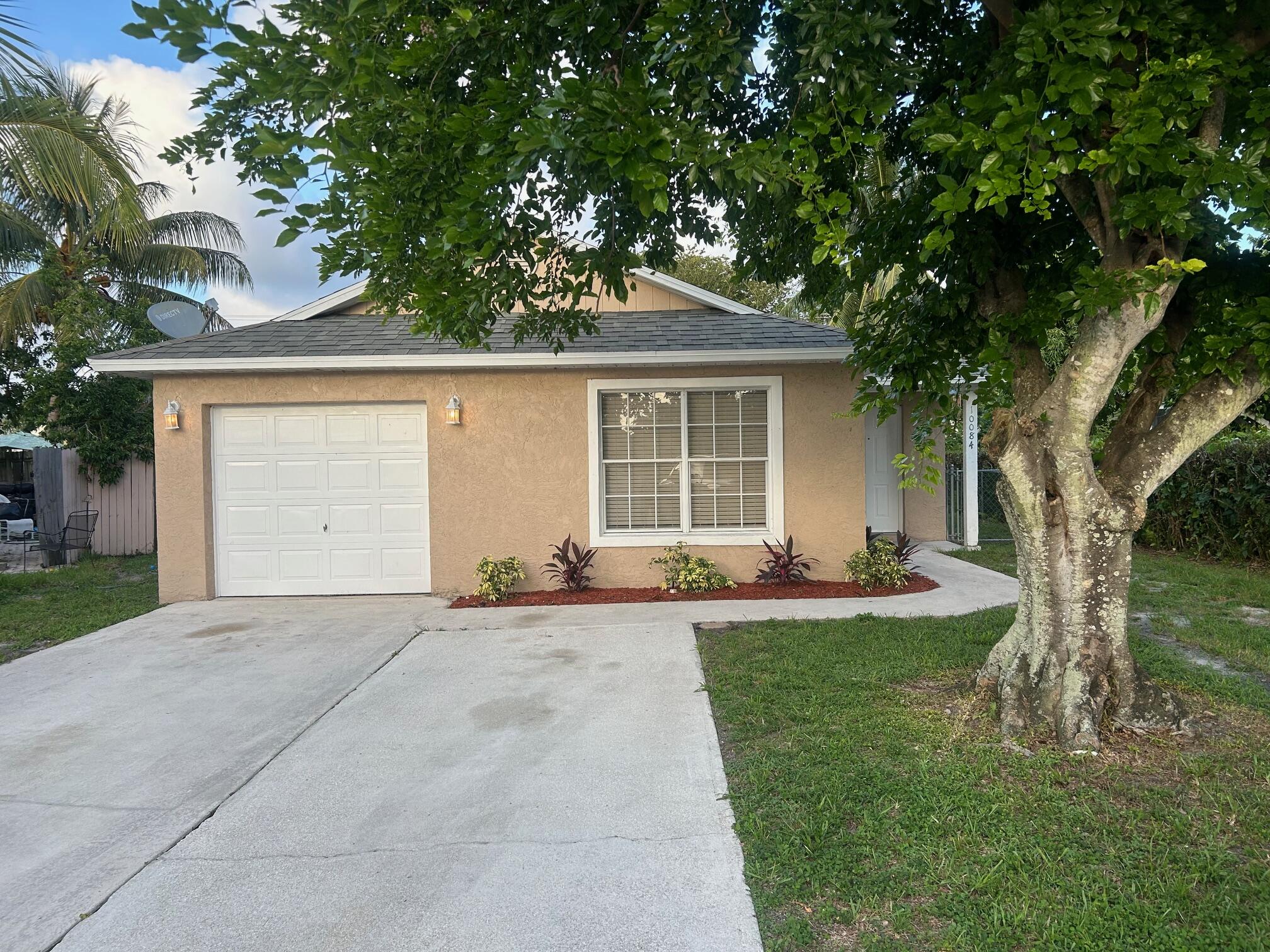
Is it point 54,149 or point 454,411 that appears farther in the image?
point 454,411

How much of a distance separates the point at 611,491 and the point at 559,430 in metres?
0.94

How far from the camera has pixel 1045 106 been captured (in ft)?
11.9

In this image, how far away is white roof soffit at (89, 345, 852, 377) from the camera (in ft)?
26.9

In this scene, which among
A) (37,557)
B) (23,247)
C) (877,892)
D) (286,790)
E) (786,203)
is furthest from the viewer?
(23,247)

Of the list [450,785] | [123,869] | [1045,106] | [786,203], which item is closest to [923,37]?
[786,203]

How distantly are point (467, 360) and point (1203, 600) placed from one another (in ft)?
27.2

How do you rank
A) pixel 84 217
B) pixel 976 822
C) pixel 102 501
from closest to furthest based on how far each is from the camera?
pixel 976 822, pixel 102 501, pixel 84 217

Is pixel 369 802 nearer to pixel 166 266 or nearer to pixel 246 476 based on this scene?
pixel 246 476

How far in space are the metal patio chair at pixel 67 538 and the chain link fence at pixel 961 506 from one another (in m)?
14.3

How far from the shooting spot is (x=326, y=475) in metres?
8.66

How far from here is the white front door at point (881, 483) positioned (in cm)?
1130

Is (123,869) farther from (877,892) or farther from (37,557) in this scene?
(37,557)

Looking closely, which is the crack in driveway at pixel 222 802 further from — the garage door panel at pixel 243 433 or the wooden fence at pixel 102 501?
the wooden fence at pixel 102 501

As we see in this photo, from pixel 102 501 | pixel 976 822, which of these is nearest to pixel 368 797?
pixel 976 822
